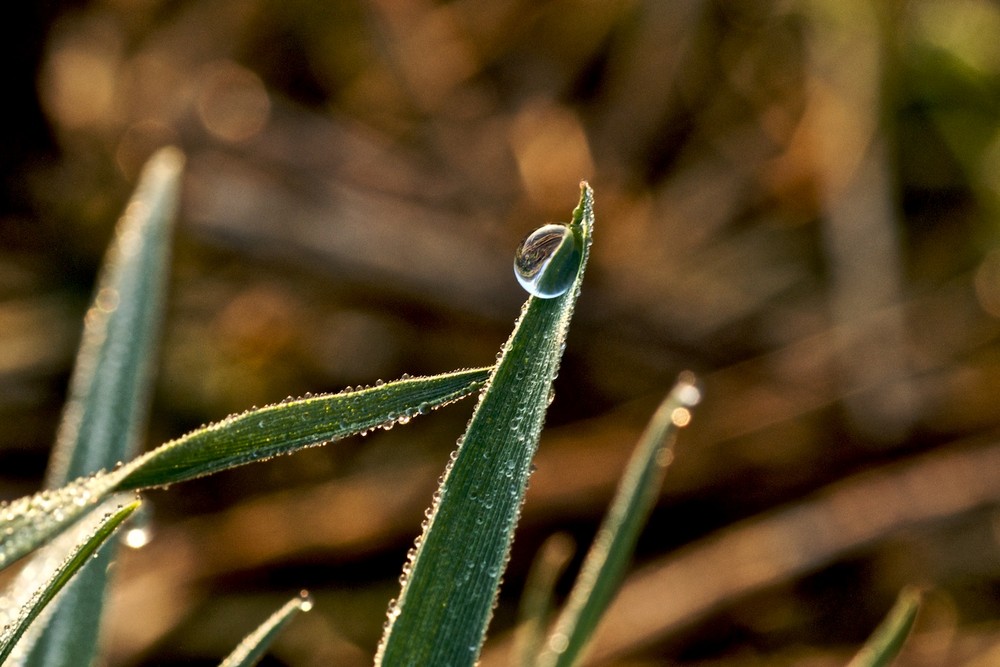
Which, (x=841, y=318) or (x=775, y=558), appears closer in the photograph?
(x=775, y=558)

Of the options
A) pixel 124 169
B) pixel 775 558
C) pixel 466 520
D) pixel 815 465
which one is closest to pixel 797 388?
pixel 815 465

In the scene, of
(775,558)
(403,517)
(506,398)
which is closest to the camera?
(506,398)

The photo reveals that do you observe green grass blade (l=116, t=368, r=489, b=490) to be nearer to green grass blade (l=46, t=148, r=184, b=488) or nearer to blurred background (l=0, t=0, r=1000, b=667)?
green grass blade (l=46, t=148, r=184, b=488)

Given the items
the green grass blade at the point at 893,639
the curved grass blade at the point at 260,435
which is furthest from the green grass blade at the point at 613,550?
the curved grass blade at the point at 260,435

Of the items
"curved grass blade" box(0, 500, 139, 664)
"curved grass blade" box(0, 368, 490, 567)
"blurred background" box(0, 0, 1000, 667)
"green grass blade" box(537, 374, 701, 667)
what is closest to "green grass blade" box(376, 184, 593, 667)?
"curved grass blade" box(0, 368, 490, 567)

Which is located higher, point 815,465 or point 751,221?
point 751,221

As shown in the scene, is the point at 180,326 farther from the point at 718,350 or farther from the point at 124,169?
the point at 718,350
